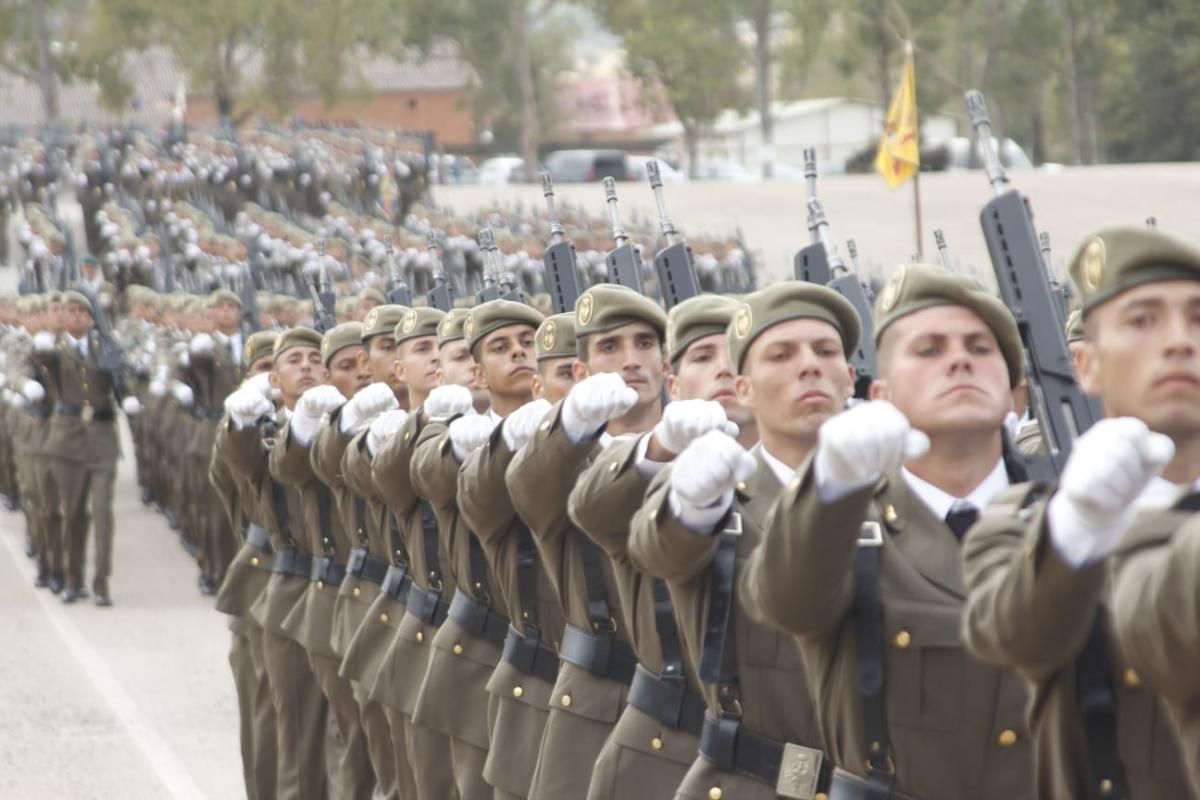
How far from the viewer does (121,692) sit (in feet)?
39.6

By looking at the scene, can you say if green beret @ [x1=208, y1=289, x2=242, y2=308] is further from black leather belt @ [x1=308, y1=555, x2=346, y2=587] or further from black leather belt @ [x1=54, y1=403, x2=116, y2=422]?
black leather belt @ [x1=308, y1=555, x2=346, y2=587]

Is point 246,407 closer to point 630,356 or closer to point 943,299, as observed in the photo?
point 630,356

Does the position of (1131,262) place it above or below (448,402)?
above

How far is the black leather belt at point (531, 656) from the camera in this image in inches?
249

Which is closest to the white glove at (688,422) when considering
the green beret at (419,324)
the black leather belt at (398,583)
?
the black leather belt at (398,583)

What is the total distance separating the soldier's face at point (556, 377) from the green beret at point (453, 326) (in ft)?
2.94

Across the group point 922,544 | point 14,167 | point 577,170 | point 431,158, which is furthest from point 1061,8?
point 922,544

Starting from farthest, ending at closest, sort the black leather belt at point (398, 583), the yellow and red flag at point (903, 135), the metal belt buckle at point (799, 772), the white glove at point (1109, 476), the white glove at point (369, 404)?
1. the yellow and red flag at point (903, 135)
2. the black leather belt at point (398, 583)
3. the white glove at point (369, 404)
4. the metal belt buckle at point (799, 772)
5. the white glove at point (1109, 476)

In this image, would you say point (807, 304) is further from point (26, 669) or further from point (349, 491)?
point (26, 669)

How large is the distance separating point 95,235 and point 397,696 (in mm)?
32697

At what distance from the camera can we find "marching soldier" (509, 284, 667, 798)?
18.8ft

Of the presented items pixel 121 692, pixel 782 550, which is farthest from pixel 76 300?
pixel 782 550

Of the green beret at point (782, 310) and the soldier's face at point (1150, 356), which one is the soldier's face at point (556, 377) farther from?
the soldier's face at point (1150, 356)

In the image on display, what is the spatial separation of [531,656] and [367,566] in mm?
2005
